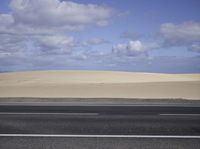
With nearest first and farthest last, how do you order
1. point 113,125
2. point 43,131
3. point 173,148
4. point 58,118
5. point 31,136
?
1. point 173,148
2. point 31,136
3. point 43,131
4. point 113,125
5. point 58,118

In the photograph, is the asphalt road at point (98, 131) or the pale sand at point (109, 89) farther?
the pale sand at point (109, 89)

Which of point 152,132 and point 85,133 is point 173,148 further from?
point 85,133

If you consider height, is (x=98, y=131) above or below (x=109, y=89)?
below

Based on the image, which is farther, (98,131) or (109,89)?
(109,89)

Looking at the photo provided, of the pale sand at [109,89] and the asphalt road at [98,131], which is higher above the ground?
the pale sand at [109,89]

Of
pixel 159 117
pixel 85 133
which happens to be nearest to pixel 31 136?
pixel 85 133

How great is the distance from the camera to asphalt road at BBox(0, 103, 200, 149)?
8.99 meters

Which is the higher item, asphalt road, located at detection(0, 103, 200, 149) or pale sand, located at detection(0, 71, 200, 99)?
pale sand, located at detection(0, 71, 200, 99)

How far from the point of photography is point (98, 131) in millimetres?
10781

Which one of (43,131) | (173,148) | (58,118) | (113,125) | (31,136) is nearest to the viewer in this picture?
(173,148)

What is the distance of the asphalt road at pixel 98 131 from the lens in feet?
29.5

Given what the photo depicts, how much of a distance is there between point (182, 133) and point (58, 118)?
502cm

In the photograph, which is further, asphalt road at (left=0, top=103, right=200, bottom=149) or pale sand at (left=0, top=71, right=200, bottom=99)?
pale sand at (left=0, top=71, right=200, bottom=99)

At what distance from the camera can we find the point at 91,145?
29.2 ft
